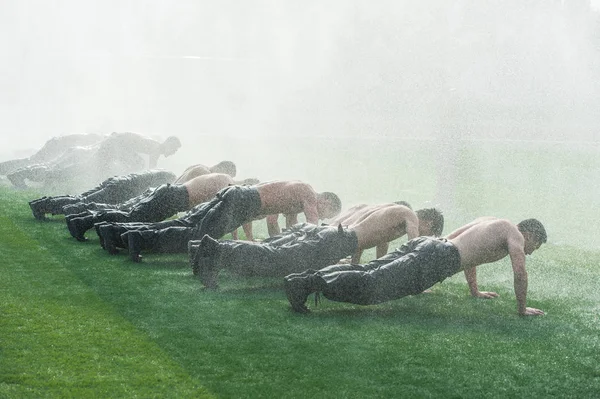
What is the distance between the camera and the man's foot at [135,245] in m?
6.38

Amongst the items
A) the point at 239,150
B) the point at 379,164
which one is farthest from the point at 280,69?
the point at 379,164

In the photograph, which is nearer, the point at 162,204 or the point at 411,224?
the point at 411,224

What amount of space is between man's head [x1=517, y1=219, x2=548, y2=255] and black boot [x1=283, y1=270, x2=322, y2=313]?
1.42m

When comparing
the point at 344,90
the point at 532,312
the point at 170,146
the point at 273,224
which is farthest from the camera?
the point at 344,90

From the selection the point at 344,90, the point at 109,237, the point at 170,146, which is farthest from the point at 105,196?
the point at 344,90

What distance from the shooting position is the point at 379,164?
68.8ft

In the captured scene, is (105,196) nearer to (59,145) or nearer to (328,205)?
(328,205)

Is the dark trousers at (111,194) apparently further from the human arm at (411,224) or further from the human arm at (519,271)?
the human arm at (519,271)

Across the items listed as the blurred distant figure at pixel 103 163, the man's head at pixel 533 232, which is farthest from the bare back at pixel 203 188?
the blurred distant figure at pixel 103 163

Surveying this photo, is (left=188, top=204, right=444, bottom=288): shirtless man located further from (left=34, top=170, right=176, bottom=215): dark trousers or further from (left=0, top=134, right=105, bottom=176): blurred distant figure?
(left=0, top=134, right=105, bottom=176): blurred distant figure

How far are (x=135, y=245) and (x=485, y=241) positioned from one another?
2.90 meters

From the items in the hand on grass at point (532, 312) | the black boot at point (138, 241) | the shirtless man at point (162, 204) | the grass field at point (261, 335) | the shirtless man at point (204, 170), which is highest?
the shirtless man at point (204, 170)

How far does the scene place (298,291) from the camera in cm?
472

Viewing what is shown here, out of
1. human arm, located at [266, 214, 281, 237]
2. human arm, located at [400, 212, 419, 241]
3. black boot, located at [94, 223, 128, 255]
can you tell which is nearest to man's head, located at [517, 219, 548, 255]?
human arm, located at [400, 212, 419, 241]
